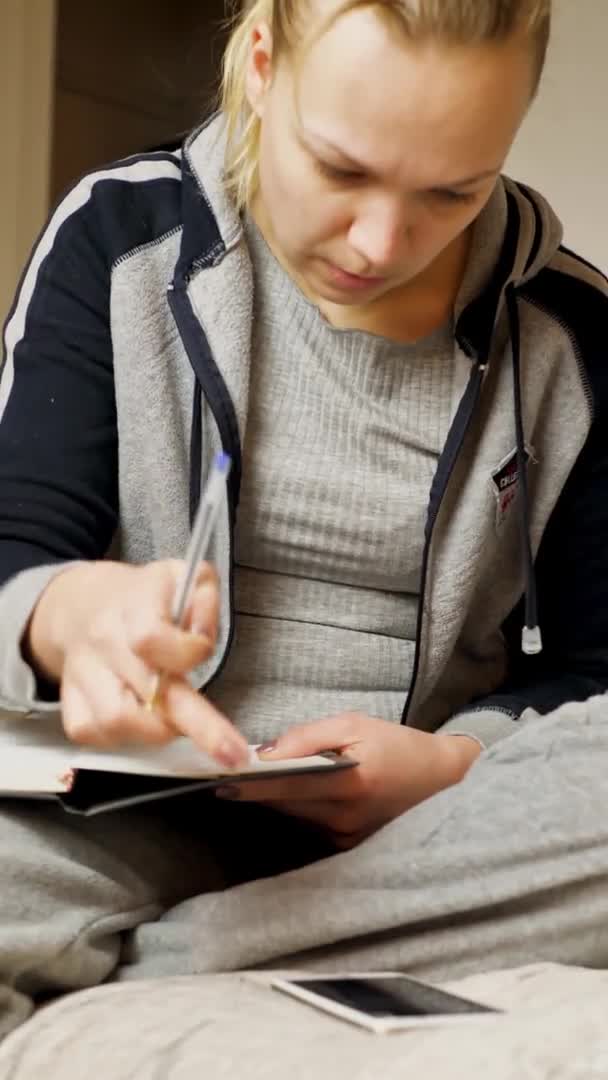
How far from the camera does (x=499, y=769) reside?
2.42 feet

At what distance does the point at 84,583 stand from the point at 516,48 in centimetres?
38

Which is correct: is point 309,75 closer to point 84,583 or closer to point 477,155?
point 477,155

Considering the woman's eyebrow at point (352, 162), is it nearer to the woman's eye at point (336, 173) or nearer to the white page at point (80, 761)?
the woman's eye at point (336, 173)

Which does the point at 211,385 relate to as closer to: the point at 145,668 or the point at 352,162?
the point at 352,162

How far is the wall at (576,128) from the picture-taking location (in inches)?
58.6

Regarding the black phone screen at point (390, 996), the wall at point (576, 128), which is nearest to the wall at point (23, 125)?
the wall at point (576, 128)

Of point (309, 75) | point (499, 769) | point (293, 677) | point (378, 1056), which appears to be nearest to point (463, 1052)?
point (378, 1056)

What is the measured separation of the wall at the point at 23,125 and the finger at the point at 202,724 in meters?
1.35

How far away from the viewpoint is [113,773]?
603 mm

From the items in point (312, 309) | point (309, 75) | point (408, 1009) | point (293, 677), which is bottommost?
point (408, 1009)

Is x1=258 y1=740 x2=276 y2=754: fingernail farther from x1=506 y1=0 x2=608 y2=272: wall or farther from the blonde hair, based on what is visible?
x1=506 y1=0 x2=608 y2=272: wall

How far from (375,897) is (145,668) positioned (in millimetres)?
220

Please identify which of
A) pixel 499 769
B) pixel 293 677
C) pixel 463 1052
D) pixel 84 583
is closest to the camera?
pixel 463 1052

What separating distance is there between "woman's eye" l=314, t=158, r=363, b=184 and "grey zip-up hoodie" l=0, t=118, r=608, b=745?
0.15 meters
